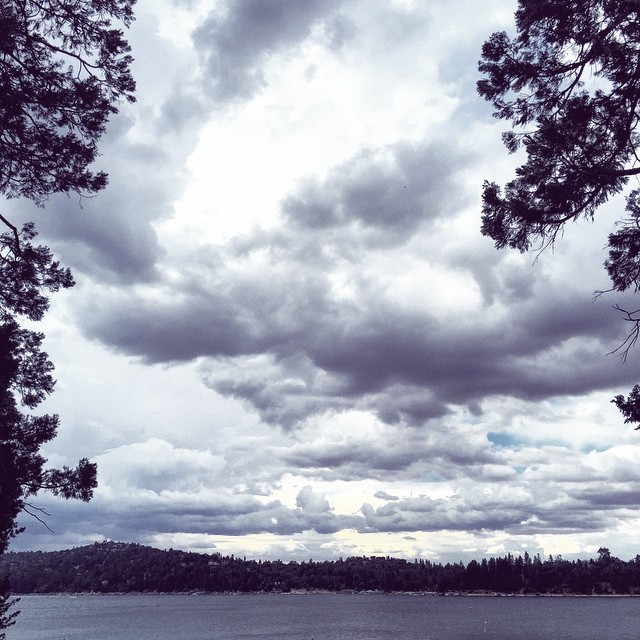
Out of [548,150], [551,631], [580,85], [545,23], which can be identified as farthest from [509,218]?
[551,631]

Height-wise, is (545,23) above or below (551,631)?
above

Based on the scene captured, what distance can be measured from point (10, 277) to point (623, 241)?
39.7ft

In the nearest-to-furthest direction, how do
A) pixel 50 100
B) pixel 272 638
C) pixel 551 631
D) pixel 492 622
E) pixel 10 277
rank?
pixel 50 100 → pixel 10 277 → pixel 272 638 → pixel 551 631 → pixel 492 622

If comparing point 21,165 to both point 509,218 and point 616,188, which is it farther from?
point 616,188

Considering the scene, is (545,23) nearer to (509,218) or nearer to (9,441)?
(509,218)

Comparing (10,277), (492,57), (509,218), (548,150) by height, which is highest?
(492,57)

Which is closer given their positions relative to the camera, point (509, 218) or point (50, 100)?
point (50, 100)

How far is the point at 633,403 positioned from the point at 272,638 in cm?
11020

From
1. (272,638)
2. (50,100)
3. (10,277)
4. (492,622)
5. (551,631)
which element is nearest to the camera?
(50,100)

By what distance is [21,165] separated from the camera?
11.0 meters

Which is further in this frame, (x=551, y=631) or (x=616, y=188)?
(x=551, y=631)

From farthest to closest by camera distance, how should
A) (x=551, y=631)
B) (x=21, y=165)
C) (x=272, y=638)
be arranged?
(x=551, y=631) → (x=272, y=638) → (x=21, y=165)

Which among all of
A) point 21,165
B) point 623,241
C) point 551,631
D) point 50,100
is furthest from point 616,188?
point 551,631

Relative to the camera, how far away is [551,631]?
122 m
